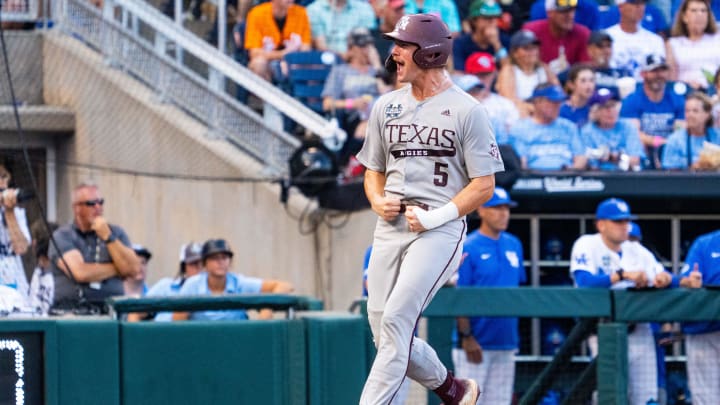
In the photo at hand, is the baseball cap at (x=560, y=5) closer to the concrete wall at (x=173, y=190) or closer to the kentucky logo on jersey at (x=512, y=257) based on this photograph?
the concrete wall at (x=173, y=190)

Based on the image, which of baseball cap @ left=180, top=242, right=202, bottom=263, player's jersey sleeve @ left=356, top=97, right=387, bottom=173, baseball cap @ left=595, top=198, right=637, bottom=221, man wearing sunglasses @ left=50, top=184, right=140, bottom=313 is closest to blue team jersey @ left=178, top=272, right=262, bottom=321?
baseball cap @ left=180, top=242, right=202, bottom=263

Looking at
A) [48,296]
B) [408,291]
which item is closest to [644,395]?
[408,291]

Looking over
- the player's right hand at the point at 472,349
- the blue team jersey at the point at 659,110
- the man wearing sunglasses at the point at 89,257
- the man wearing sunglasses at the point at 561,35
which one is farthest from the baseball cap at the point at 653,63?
the man wearing sunglasses at the point at 89,257

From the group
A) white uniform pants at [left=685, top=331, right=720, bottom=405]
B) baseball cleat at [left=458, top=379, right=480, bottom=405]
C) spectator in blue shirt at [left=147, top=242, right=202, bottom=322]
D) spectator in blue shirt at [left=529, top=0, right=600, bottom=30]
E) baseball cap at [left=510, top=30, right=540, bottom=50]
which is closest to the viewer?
baseball cleat at [left=458, top=379, right=480, bottom=405]

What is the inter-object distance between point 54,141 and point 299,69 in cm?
321

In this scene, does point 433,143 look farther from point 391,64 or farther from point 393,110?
point 391,64

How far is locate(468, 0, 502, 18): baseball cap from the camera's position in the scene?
12.0 m

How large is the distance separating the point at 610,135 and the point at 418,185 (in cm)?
510

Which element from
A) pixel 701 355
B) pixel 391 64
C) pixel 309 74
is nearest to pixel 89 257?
pixel 309 74

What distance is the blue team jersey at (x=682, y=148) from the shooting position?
425 inches

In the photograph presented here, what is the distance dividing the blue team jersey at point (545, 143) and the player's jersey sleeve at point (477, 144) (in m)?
4.59

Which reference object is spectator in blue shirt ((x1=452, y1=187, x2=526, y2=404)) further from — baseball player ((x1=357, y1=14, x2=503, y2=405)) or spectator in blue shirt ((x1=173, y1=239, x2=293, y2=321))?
baseball player ((x1=357, y1=14, x2=503, y2=405))

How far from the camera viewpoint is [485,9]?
474 inches

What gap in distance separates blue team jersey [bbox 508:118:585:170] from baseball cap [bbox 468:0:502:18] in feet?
5.33
